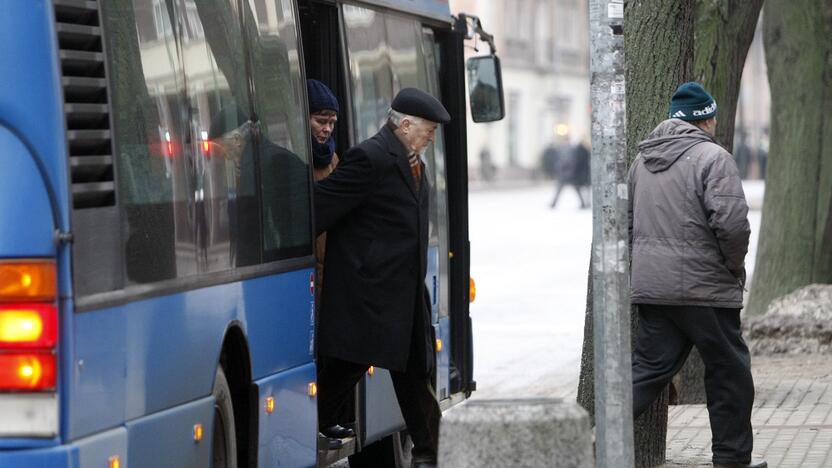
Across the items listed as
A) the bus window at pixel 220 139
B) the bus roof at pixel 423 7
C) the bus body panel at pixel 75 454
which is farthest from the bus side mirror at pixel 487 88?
the bus body panel at pixel 75 454

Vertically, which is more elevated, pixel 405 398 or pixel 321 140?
pixel 321 140

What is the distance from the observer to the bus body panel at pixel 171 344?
5.14 meters

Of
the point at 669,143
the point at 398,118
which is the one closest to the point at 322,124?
the point at 398,118

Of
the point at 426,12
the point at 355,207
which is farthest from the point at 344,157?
the point at 426,12

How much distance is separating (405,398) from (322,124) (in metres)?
1.22

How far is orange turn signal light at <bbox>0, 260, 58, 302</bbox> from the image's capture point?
4.93 metres

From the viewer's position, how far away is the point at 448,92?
33.4 feet

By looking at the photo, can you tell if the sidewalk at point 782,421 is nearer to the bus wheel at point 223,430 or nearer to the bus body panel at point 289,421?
the bus body panel at point 289,421

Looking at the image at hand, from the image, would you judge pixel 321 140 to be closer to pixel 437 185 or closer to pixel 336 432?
pixel 336 432

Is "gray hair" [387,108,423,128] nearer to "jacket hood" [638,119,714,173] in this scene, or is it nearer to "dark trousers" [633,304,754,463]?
"jacket hood" [638,119,714,173]

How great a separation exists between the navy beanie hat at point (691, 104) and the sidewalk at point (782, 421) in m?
1.79

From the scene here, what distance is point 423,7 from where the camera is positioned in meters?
9.55

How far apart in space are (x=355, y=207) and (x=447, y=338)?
256cm

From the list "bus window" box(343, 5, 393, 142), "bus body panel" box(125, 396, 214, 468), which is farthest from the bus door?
"bus body panel" box(125, 396, 214, 468)
